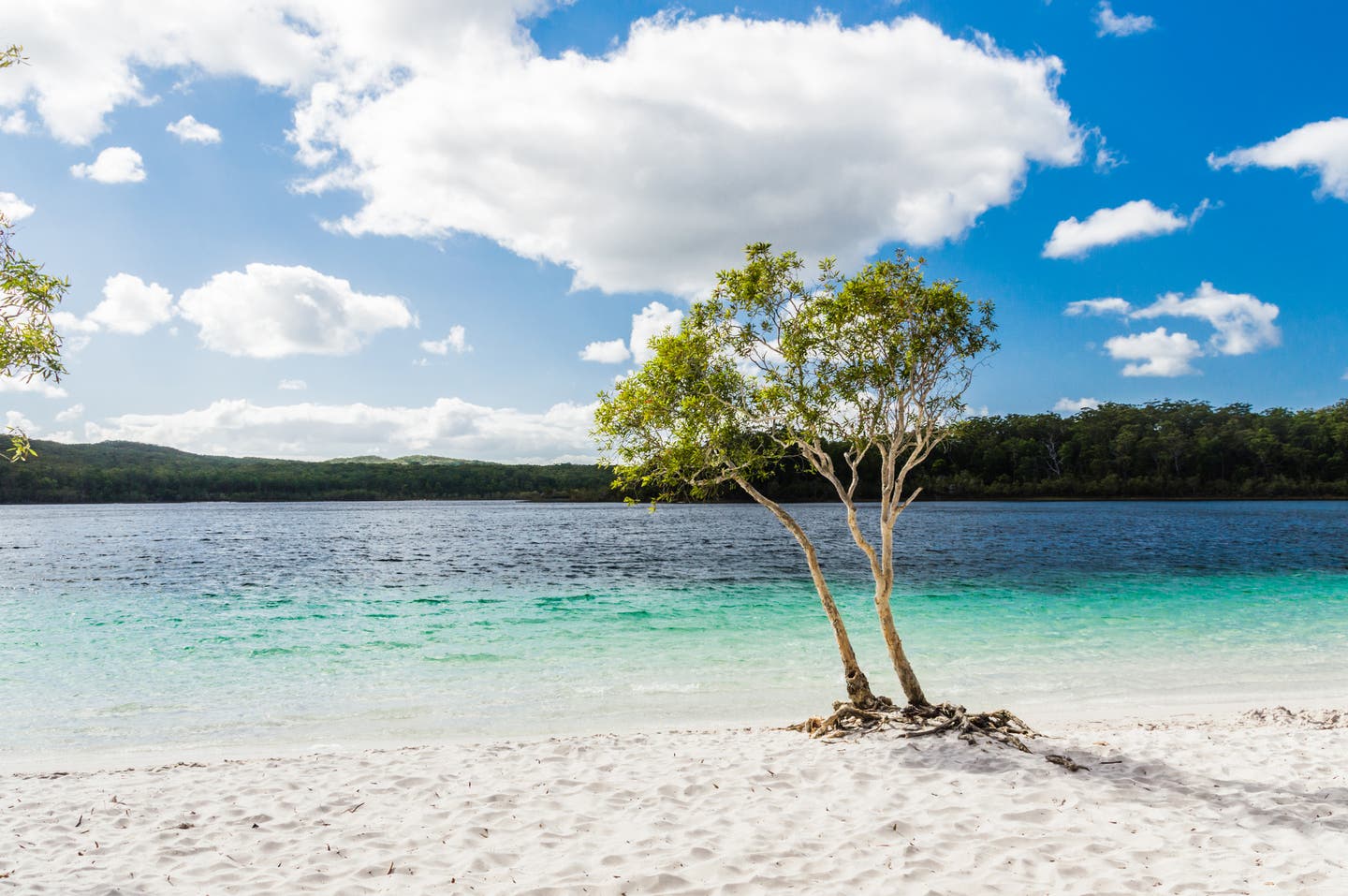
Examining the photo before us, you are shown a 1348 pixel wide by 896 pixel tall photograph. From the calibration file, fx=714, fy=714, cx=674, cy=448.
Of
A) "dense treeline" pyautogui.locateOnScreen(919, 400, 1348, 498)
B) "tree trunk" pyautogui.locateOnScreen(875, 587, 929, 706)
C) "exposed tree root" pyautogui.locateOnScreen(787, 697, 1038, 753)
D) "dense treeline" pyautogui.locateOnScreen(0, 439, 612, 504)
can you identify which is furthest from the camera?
"dense treeline" pyautogui.locateOnScreen(0, 439, 612, 504)

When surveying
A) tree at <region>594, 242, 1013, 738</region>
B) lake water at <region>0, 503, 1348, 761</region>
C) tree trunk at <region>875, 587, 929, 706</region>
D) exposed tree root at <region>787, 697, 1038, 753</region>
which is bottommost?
lake water at <region>0, 503, 1348, 761</region>

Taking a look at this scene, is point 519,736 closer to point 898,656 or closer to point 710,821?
point 710,821

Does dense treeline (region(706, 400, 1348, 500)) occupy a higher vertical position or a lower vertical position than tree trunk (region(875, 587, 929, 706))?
higher

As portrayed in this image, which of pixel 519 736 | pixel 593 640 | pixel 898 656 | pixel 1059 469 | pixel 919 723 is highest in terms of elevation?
pixel 1059 469

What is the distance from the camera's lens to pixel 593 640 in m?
21.6

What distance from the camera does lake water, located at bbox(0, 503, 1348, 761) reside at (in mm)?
14406

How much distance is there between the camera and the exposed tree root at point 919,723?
10.6 metres

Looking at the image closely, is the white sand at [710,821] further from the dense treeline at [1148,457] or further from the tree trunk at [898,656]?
the dense treeline at [1148,457]

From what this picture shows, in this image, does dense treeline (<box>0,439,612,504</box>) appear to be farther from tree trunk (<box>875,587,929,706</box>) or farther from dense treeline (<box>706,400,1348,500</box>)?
tree trunk (<box>875,587,929,706</box>)

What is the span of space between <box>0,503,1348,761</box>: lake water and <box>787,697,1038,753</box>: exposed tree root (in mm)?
2361

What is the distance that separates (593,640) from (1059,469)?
16105cm

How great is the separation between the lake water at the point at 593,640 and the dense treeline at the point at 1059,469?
9095cm

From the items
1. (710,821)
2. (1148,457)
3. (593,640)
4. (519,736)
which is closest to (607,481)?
(1148,457)

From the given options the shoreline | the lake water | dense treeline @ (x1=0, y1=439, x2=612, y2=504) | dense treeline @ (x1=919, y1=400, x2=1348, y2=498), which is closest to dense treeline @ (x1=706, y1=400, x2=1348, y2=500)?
dense treeline @ (x1=919, y1=400, x2=1348, y2=498)
